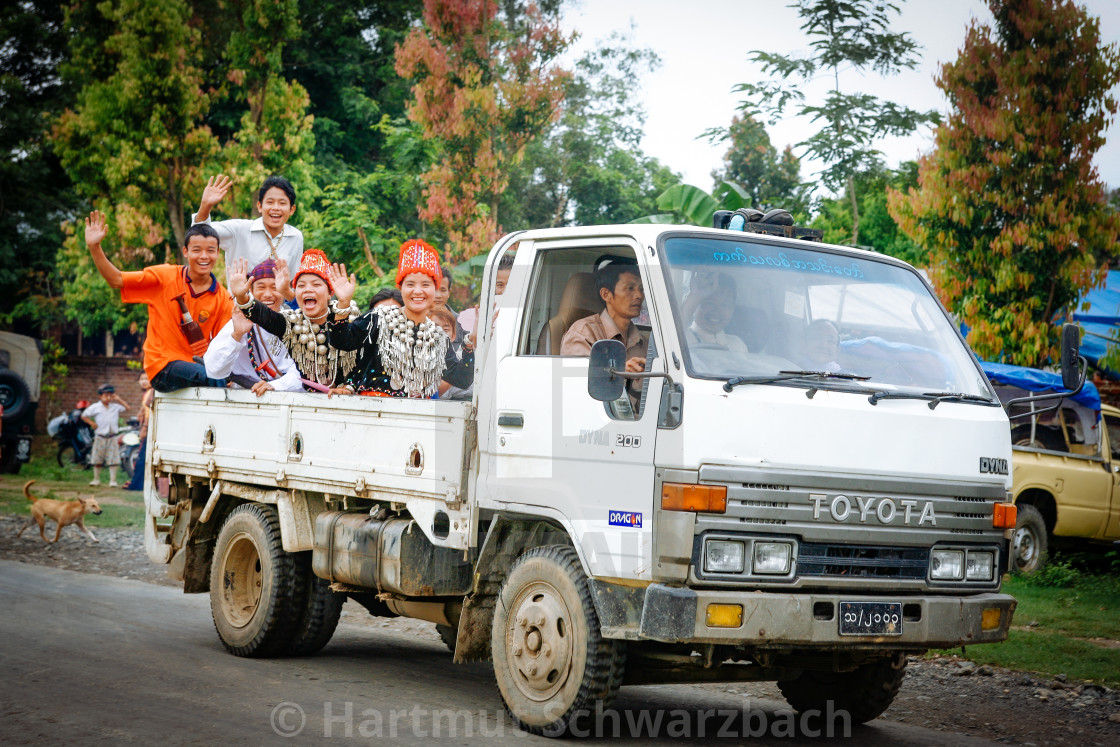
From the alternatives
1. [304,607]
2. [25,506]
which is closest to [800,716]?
[304,607]

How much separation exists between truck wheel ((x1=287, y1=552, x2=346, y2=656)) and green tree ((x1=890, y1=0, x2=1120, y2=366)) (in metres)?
8.62

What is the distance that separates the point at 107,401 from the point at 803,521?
1899cm

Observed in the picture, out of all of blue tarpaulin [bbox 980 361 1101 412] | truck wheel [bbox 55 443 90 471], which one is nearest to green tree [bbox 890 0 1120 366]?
blue tarpaulin [bbox 980 361 1101 412]

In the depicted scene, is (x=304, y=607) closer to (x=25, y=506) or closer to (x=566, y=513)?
(x=566, y=513)

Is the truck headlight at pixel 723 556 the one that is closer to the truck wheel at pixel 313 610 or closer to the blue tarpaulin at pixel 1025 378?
the truck wheel at pixel 313 610

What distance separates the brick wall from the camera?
94.3 ft

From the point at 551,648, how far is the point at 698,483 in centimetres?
111

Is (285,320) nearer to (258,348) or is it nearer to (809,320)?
(258,348)

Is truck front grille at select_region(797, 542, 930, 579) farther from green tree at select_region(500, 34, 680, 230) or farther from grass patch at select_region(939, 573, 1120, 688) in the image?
green tree at select_region(500, 34, 680, 230)

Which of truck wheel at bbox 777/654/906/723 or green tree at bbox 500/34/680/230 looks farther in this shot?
green tree at bbox 500/34/680/230

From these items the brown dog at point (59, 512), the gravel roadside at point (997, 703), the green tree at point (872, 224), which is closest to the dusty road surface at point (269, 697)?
the gravel roadside at point (997, 703)

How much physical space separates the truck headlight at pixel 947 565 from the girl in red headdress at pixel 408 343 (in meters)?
3.11

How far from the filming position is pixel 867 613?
4926 millimetres

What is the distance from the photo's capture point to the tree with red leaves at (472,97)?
47.1 feet
